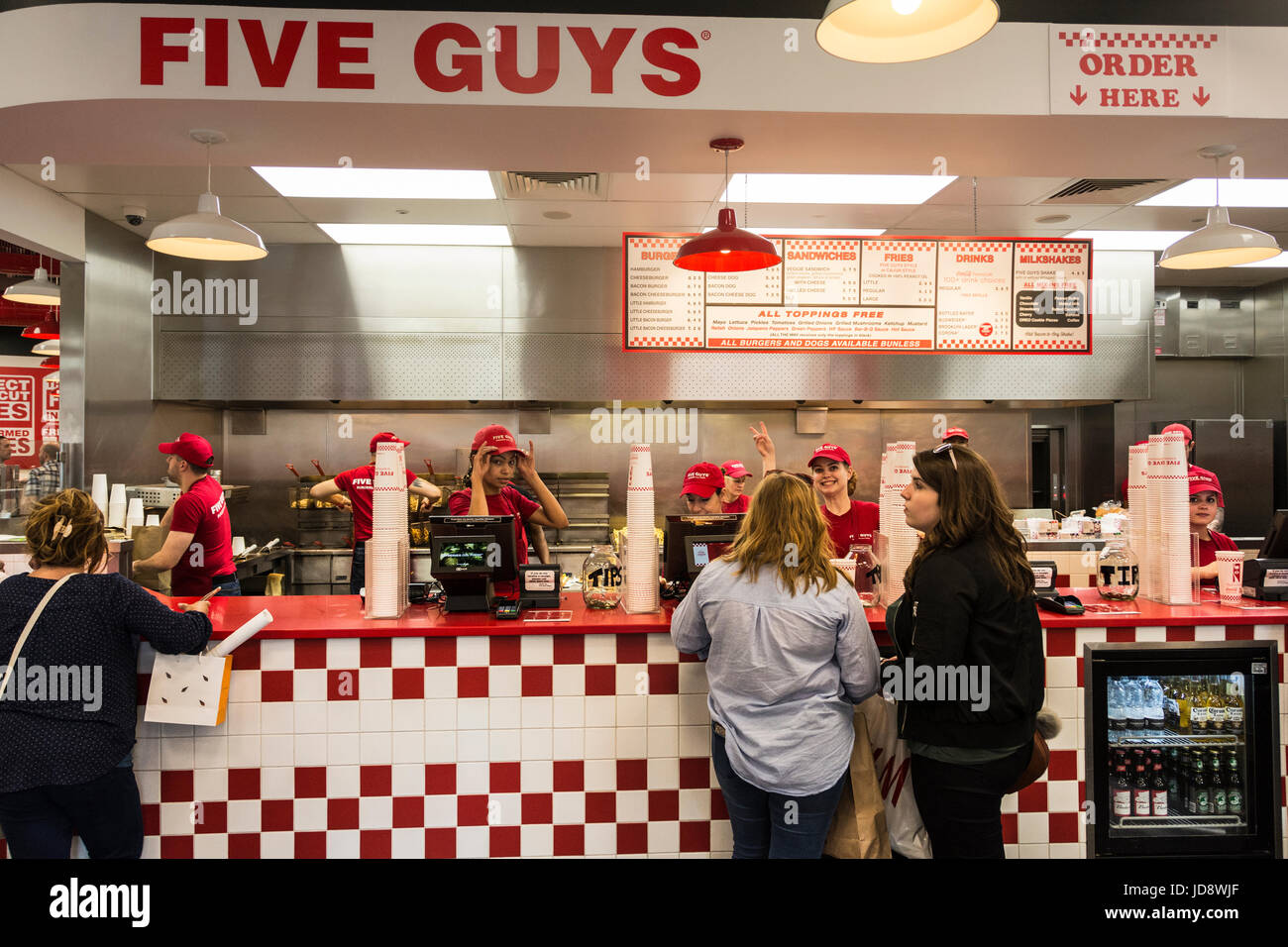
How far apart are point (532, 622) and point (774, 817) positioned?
3.30 ft

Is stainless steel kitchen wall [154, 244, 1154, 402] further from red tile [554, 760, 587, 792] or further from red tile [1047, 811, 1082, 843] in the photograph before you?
red tile [1047, 811, 1082, 843]

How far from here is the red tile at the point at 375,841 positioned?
108 inches

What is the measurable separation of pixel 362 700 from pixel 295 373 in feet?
13.8

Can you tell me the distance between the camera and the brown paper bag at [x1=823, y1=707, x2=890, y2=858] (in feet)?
7.89

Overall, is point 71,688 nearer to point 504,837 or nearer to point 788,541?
point 504,837

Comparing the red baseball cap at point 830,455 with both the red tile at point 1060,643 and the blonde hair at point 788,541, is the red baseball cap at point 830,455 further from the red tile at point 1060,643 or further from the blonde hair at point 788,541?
the blonde hair at point 788,541

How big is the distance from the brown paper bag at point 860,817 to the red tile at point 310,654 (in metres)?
1.69

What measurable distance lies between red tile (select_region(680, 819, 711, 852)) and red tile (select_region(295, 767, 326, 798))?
120cm

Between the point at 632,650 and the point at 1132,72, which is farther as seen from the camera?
the point at 1132,72

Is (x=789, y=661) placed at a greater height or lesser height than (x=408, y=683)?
greater

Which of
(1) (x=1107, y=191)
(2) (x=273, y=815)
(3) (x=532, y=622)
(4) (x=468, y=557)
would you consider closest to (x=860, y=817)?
(3) (x=532, y=622)

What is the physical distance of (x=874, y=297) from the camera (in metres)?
5.04

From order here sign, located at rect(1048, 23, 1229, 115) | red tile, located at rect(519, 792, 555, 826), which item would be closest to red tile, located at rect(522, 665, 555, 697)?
red tile, located at rect(519, 792, 555, 826)

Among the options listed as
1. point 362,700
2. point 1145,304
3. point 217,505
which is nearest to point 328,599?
point 362,700
